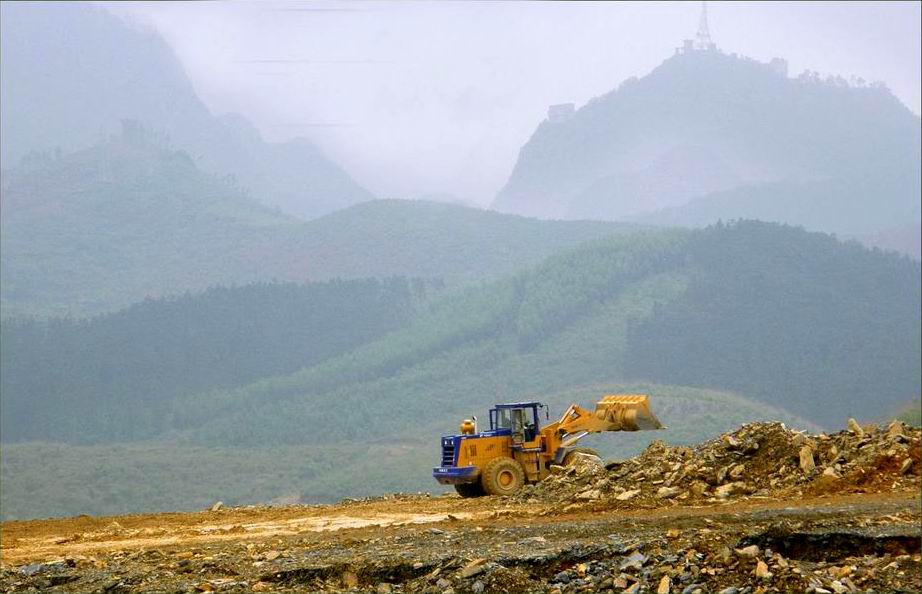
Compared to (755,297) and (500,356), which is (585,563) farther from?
(755,297)

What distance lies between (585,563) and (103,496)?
10265cm

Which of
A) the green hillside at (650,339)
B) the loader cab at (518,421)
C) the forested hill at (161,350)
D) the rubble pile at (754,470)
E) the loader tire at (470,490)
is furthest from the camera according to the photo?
the forested hill at (161,350)

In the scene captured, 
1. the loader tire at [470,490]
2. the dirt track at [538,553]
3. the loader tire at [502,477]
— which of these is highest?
the loader tire at [502,477]

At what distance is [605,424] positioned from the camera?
3083 centimetres

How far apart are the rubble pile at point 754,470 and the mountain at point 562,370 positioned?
258 feet

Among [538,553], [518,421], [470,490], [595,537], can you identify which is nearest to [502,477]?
[518,421]

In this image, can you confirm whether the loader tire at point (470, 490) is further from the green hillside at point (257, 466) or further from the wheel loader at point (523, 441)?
the green hillside at point (257, 466)

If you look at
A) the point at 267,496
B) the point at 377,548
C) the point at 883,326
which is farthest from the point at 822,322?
the point at 377,548

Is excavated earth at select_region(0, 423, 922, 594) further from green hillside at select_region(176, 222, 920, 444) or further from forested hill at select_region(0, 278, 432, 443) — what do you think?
forested hill at select_region(0, 278, 432, 443)

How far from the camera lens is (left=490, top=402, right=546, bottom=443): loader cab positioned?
30.9 metres

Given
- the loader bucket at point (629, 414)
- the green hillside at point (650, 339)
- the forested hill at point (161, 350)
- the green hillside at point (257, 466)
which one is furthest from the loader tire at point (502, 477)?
the forested hill at point (161, 350)

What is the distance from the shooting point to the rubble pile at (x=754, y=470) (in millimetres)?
24281

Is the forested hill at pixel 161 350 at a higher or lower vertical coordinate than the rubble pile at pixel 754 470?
higher

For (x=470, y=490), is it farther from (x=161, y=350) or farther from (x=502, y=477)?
(x=161, y=350)
